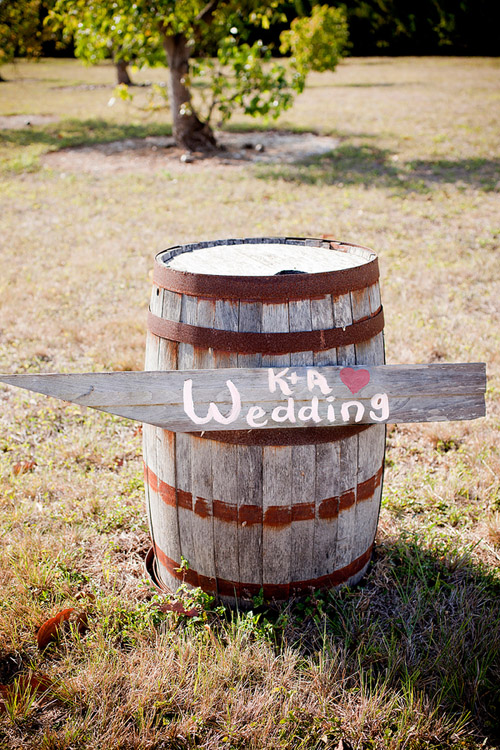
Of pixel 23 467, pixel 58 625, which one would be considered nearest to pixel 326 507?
pixel 58 625

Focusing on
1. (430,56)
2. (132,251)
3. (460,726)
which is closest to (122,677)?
(460,726)

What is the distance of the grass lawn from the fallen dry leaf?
0.16 ft

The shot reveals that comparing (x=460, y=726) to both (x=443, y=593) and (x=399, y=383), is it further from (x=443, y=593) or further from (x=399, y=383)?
(x=399, y=383)

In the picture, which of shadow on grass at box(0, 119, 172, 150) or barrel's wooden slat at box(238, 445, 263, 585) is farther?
shadow on grass at box(0, 119, 172, 150)

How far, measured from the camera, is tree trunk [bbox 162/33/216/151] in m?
11.2

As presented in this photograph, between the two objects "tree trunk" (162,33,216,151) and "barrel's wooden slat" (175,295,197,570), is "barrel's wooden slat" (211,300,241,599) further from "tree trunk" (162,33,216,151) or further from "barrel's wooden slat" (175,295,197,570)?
"tree trunk" (162,33,216,151)

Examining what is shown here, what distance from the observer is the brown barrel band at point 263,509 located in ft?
6.73

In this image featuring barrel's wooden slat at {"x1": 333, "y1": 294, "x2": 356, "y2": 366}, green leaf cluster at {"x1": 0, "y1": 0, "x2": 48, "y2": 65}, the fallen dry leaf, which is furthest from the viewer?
green leaf cluster at {"x1": 0, "y1": 0, "x2": 48, "y2": 65}

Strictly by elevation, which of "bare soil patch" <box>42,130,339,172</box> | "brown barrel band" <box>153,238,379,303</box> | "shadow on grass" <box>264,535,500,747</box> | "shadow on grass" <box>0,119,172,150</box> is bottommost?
"shadow on grass" <box>264,535,500,747</box>

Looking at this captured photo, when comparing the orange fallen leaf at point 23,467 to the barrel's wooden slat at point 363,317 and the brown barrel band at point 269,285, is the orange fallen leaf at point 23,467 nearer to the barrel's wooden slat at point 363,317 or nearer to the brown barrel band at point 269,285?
the brown barrel band at point 269,285

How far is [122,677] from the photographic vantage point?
77.2 inches

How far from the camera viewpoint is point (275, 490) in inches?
79.6

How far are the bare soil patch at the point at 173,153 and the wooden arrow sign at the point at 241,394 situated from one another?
10.4m

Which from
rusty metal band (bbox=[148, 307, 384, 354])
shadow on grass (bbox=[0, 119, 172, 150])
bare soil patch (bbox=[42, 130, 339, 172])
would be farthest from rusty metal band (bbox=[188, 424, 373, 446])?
shadow on grass (bbox=[0, 119, 172, 150])
